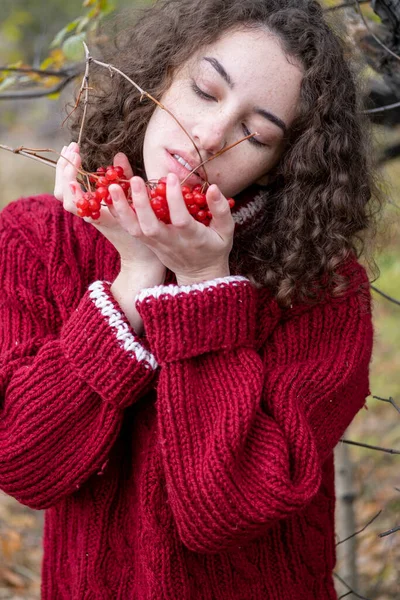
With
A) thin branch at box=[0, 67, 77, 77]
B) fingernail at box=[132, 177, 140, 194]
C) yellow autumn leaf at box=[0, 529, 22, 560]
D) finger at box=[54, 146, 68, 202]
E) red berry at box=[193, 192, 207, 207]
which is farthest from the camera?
yellow autumn leaf at box=[0, 529, 22, 560]

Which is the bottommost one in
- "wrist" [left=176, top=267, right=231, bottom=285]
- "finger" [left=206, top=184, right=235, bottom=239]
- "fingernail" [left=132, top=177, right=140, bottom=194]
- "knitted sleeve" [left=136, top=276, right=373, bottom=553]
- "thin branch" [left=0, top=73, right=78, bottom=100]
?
"knitted sleeve" [left=136, top=276, right=373, bottom=553]

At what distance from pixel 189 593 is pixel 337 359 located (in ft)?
2.66

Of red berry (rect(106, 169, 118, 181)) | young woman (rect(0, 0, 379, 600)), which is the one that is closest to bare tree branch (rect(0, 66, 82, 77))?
young woman (rect(0, 0, 379, 600))

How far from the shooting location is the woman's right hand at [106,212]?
5.53 ft

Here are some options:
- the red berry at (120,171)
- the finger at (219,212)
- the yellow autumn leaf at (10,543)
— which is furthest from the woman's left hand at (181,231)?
the yellow autumn leaf at (10,543)

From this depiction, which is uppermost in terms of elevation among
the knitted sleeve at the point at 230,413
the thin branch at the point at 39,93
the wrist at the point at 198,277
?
the thin branch at the point at 39,93

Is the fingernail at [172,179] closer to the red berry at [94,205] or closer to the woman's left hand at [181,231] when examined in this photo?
the woman's left hand at [181,231]

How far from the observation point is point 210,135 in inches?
66.6

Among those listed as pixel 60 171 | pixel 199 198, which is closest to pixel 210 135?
pixel 199 198

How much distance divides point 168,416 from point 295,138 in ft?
2.93

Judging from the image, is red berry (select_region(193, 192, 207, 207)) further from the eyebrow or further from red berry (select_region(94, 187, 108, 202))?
the eyebrow

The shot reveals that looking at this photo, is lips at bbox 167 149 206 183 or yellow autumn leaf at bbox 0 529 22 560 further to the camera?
yellow autumn leaf at bbox 0 529 22 560

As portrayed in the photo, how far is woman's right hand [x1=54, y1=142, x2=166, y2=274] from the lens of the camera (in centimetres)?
168

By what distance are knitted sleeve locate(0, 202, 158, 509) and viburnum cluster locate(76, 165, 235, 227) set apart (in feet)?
0.91
